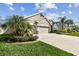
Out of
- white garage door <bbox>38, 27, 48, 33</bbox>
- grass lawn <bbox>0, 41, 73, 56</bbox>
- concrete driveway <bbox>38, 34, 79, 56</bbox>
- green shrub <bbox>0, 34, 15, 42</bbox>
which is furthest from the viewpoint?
white garage door <bbox>38, 27, 48, 33</bbox>

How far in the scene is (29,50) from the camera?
7723mm

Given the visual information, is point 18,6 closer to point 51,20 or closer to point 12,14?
point 12,14

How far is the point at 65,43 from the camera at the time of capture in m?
8.48

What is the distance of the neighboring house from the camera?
28.7 ft

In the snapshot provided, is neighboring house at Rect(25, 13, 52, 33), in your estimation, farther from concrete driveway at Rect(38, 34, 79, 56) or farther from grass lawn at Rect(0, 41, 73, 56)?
grass lawn at Rect(0, 41, 73, 56)

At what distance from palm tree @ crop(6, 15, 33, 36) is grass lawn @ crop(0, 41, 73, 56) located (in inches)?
33.4

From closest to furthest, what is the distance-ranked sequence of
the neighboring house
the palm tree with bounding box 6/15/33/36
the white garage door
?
the neighboring house
the palm tree with bounding box 6/15/33/36
the white garage door

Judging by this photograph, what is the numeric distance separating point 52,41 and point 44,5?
1.57 metres

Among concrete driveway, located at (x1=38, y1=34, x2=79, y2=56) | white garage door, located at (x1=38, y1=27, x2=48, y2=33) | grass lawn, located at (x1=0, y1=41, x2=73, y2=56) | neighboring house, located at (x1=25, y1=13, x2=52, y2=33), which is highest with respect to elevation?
neighboring house, located at (x1=25, y1=13, x2=52, y2=33)

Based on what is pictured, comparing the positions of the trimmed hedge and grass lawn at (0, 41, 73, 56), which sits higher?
the trimmed hedge

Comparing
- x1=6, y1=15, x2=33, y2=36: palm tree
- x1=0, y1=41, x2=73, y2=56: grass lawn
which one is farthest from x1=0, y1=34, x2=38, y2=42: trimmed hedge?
x1=0, y1=41, x2=73, y2=56: grass lawn

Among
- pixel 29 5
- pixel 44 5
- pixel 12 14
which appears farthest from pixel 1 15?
pixel 44 5

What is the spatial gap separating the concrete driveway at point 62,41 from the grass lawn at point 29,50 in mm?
404

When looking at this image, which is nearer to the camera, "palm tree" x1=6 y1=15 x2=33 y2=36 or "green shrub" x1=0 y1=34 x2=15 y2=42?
"green shrub" x1=0 y1=34 x2=15 y2=42
